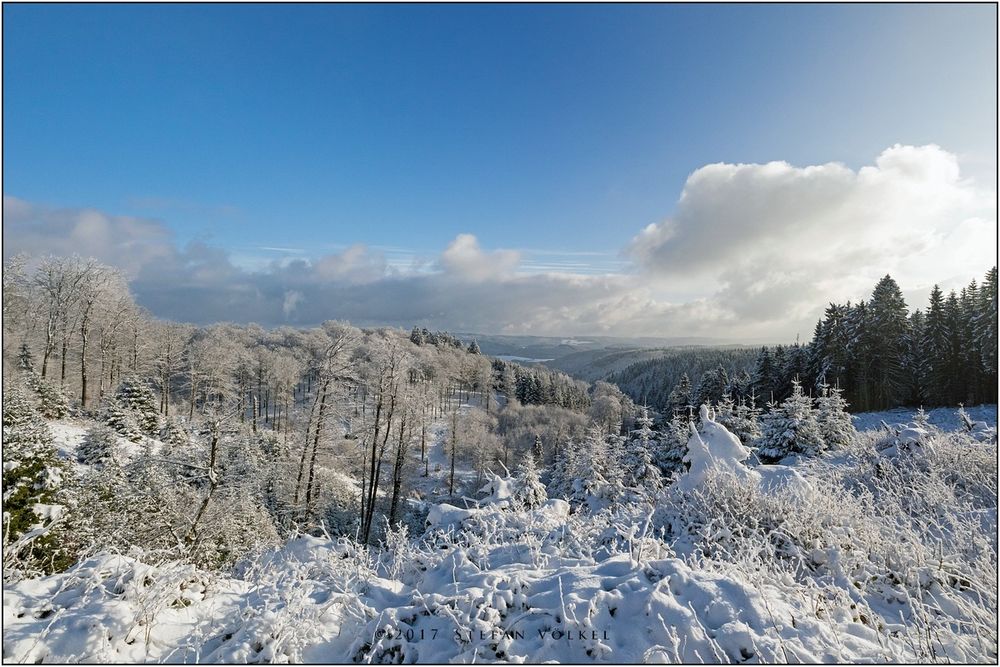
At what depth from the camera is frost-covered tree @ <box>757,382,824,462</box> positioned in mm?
18156

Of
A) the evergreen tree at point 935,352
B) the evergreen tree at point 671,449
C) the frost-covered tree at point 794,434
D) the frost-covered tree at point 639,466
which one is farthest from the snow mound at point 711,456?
the evergreen tree at point 935,352

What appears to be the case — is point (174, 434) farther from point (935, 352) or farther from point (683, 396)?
point (935, 352)

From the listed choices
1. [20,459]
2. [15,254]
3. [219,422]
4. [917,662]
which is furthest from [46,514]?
[15,254]

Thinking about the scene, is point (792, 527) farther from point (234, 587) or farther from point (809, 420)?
point (809, 420)

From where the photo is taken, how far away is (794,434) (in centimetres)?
1838

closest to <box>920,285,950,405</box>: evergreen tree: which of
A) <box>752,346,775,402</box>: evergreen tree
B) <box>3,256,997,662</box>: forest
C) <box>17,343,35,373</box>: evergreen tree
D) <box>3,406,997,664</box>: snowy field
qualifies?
<box>3,256,997,662</box>: forest

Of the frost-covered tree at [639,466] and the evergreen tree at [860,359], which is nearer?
the frost-covered tree at [639,466]

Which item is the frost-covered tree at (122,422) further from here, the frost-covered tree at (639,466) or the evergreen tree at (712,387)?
the evergreen tree at (712,387)

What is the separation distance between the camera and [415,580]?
19.8ft

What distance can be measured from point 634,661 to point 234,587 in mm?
5585

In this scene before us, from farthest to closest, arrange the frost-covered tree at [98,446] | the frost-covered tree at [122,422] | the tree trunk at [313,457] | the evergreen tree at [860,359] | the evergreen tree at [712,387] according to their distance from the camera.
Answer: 1. the evergreen tree at [712,387]
2. the evergreen tree at [860,359]
3. the frost-covered tree at [122,422]
4. the tree trunk at [313,457]
5. the frost-covered tree at [98,446]

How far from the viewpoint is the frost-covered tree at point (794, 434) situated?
18.2 metres

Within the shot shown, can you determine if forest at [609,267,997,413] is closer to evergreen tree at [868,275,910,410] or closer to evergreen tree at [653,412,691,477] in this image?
evergreen tree at [868,275,910,410]

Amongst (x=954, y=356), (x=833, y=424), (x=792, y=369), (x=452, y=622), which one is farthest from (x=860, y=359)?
(x=452, y=622)
